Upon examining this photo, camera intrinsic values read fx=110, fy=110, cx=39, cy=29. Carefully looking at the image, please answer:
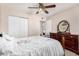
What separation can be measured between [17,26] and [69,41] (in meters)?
0.83

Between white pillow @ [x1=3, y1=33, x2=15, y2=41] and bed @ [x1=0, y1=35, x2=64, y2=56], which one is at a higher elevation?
white pillow @ [x1=3, y1=33, x2=15, y2=41]

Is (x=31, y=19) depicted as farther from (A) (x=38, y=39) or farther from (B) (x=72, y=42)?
(B) (x=72, y=42)

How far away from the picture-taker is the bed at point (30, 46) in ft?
5.18

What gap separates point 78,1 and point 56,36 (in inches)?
24.5

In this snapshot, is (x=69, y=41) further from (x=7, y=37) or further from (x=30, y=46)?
(x=7, y=37)

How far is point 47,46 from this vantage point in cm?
166

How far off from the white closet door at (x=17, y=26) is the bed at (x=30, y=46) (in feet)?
0.25

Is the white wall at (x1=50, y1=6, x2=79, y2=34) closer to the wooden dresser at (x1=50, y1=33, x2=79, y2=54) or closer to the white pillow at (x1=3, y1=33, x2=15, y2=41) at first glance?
the wooden dresser at (x1=50, y1=33, x2=79, y2=54)

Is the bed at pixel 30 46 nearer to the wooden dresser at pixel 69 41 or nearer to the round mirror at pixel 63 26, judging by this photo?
the wooden dresser at pixel 69 41

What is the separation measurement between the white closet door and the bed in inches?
3.0

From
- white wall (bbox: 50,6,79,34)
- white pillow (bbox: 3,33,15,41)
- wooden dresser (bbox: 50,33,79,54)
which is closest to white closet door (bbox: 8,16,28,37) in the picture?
white pillow (bbox: 3,33,15,41)

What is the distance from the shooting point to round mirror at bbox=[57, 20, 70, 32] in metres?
1.69

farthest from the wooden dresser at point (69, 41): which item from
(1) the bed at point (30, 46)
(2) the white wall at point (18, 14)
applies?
(2) the white wall at point (18, 14)

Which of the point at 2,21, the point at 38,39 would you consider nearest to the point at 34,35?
the point at 38,39
